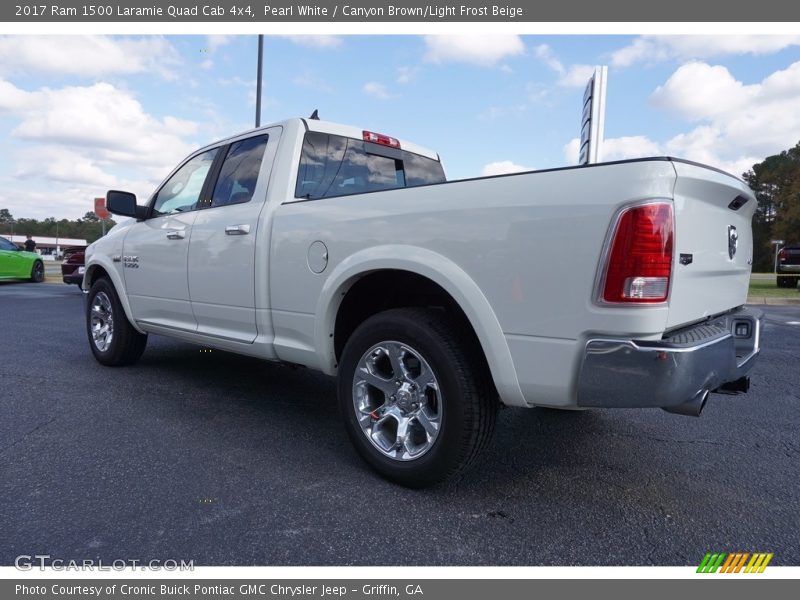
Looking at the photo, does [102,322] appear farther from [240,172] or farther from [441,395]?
[441,395]

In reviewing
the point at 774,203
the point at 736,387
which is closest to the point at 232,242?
the point at 736,387

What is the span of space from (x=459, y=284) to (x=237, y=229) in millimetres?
1711

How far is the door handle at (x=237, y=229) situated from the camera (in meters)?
3.33

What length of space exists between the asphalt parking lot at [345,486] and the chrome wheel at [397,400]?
0.70 feet

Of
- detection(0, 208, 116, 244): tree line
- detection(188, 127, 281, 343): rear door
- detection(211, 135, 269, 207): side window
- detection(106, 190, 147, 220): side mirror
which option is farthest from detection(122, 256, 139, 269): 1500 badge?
detection(0, 208, 116, 244): tree line

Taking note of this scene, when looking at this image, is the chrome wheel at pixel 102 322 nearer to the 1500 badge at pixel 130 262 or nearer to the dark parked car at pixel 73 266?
the 1500 badge at pixel 130 262

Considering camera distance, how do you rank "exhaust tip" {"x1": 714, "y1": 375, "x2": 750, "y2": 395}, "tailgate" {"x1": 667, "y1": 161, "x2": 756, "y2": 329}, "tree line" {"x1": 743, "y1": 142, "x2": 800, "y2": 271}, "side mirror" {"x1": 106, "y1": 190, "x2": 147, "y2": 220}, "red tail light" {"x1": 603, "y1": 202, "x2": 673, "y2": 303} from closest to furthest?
"red tail light" {"x1": 603, "y1": 202, "x2": 673, "y2": 303} → "tailgate" {"x1": 667, "y1": 161, "x2": 756, "y2": 329} → "exhaust tip" {"x1": 714, "y1": 375, "x2": 750, "y2": 395} → "side mirror" {"x1": 106, "y1": 190, "x2": 147, "y2": 220} → "tree line" {"x1": 743, "y1": 142, "x2": 800, "y2": 271}

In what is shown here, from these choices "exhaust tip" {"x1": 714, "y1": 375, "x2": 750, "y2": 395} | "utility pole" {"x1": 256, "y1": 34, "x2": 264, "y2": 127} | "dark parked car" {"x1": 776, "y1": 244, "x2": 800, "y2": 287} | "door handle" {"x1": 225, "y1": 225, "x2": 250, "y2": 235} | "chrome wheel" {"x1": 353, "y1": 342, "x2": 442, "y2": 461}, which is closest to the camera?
"chrome wheel" {"x1": 353, "y1": 342, "x2": 442, "y2": 461}

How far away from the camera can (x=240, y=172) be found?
371 centimetres

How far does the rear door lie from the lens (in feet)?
11.0

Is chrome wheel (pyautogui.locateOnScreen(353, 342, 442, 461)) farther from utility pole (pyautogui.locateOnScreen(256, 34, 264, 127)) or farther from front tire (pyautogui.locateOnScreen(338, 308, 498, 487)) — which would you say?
utility pole (pyautogui.locateOnScreen(256, 34, 264, 127))

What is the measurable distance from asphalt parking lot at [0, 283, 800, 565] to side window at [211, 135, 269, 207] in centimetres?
147

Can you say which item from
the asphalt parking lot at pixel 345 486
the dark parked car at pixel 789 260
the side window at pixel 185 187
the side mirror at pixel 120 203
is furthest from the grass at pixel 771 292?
the side mirror at pixel 120 203

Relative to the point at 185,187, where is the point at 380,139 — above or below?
above
